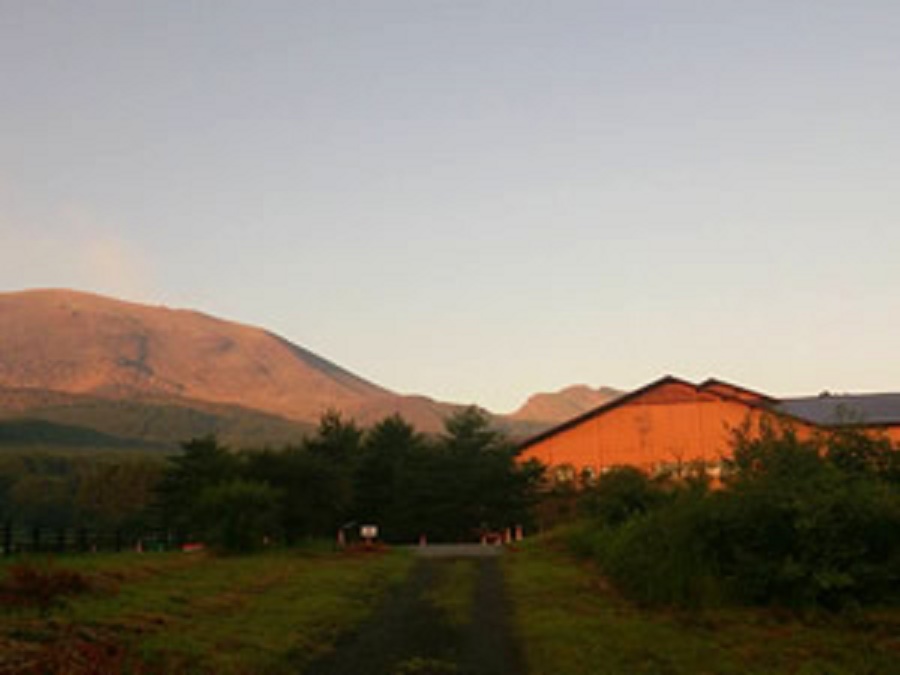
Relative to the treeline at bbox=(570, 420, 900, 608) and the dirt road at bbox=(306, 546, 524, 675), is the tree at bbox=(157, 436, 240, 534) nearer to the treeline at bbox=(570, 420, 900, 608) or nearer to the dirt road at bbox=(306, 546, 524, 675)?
the dirt road at bbox=(306, 546, 524, 675)

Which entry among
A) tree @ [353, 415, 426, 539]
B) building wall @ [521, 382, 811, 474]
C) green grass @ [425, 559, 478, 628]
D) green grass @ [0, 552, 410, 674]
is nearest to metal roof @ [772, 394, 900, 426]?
building wall @ [521, 382, 811, 474]

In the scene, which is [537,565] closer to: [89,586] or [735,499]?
[735,499]

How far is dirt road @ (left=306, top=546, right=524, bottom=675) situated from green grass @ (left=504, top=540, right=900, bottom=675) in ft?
1.48

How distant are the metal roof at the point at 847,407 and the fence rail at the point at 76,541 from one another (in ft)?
115

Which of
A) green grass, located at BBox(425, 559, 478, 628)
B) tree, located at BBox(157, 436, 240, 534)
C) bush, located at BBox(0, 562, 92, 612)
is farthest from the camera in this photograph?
tree, located at BBox(157, 436, 240, 534)

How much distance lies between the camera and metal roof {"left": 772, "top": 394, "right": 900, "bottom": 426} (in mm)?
52875

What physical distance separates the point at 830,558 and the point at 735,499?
2.09 m

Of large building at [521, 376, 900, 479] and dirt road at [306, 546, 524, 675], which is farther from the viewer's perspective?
large building at [521, 376, 900, 479]

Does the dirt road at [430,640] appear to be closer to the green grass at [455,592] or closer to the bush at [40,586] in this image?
the green grass at [455,592]

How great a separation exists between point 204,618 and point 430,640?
4206 mm

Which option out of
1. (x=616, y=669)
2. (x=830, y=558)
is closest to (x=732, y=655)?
(x=616, y=669)

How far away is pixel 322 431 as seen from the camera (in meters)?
57.9

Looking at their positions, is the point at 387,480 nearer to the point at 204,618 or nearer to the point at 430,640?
the point at 204,618

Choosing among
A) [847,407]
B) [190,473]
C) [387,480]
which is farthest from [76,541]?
[847,407]
